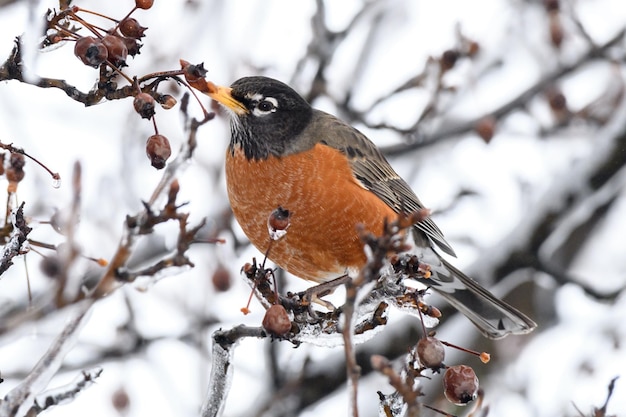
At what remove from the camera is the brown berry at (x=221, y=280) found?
20.4 feet

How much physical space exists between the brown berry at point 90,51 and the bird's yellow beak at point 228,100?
1.84 metres

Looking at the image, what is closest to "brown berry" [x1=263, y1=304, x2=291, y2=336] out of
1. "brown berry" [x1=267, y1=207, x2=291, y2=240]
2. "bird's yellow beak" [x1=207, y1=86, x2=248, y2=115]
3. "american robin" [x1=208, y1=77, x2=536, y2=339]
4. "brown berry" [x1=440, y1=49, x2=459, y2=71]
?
"brown berry" [x1=267, y1=207, x2=291, y2=240]

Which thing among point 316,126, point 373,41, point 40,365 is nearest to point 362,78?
point 373,41

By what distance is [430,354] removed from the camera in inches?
113

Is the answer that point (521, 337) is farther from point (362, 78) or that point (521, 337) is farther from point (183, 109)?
point (183, 109)

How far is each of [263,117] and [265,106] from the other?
0.08 metres

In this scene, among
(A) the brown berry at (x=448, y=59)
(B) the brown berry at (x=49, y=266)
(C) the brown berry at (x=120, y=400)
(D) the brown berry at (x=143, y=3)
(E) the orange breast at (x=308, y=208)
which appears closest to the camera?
(D) the brown berry at (x=143, y=3)

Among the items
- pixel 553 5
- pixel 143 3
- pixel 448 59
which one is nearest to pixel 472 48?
pixel 448 59

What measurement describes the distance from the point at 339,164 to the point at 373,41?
12.0 ft

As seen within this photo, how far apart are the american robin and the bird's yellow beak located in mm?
11

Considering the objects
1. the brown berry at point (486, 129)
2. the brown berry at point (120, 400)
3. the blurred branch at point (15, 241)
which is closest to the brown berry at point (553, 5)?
the brown berry at point (486, 129)

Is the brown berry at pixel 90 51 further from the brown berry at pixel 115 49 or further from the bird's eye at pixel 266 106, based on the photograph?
the bird's eye at pixel 266 106

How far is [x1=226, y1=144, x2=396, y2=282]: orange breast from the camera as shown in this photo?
4902 mm

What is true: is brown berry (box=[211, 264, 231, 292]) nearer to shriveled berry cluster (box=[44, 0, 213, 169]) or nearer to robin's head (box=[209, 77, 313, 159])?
robin's head (box=[209, 77, 313, 159])
